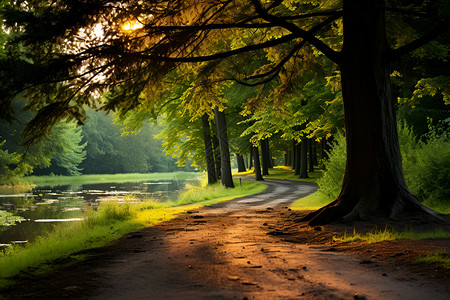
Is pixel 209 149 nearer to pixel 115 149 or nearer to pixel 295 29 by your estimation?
pixel 295 29

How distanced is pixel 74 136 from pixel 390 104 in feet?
192

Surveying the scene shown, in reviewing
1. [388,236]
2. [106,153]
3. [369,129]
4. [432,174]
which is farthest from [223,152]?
[106,153]

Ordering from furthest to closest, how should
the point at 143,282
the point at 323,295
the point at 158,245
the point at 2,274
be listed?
1. the point at 158,245
2. the point at 2,274
3. the point at 143,282
4. the point at 323,295

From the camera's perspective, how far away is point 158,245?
7164mm

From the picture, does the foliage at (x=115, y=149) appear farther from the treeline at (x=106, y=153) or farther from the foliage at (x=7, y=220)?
the foliage at (x=7, y=220)

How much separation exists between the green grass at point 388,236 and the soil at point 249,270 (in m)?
0.24

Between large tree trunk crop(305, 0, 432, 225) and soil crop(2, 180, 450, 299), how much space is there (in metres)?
0.53

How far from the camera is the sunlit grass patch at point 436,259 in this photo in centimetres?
530

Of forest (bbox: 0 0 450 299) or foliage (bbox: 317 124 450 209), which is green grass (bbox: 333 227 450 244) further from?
foliage (bbox: 317 124 450 209)

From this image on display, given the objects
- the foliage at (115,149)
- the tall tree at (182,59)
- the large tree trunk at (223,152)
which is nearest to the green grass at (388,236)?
the tall tree at (182,59)

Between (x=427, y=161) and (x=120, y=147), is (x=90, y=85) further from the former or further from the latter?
(x=120, y=147)

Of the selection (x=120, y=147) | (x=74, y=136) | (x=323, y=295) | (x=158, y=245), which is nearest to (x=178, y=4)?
(x=158, y=245)

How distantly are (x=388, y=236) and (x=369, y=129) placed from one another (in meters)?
2.47

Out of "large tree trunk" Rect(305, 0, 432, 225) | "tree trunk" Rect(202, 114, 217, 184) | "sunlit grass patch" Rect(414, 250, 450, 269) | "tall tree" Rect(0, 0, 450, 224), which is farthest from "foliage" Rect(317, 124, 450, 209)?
"tree trunk" Rect(202, 114, 217, 184)
